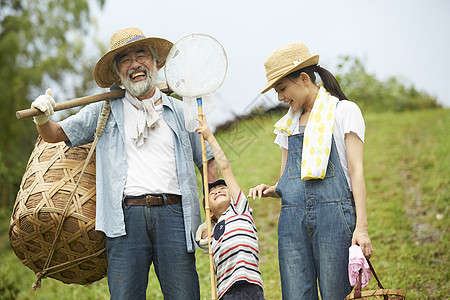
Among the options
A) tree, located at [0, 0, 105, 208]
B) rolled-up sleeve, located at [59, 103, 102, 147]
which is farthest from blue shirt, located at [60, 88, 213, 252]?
tree, located at [0, 0, 105, 208]

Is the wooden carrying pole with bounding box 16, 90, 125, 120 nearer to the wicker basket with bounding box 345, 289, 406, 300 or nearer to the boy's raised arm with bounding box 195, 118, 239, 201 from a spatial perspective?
the boy's raised arm with bounding box 195, 118, 239, 201

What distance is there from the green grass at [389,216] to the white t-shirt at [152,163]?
1345 mm

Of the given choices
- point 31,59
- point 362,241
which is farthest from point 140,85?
point 31,59

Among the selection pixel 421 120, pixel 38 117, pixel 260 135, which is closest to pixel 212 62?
pixel 38 117

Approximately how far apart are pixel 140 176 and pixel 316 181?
43.5 inches

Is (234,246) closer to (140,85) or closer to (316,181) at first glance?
(316,181)

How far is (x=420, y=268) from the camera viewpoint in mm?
5535

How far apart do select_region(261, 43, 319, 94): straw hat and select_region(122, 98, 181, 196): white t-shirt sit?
30.5 inches

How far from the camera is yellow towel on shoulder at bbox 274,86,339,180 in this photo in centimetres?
287

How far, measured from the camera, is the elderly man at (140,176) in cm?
322

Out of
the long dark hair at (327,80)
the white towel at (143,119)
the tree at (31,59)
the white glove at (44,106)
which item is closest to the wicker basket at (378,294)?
the long dark hair at (327,80)

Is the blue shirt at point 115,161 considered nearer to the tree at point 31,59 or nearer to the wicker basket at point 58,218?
the wicker basket at point 58,218

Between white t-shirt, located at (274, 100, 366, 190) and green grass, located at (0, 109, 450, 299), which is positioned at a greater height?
white t-shirt, located at (274, 100, 366, 190)

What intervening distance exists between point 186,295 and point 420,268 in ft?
10.7
